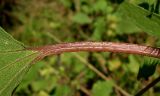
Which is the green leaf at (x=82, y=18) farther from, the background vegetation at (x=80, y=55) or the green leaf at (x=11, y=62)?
the green leaf at (x=11, y=62)

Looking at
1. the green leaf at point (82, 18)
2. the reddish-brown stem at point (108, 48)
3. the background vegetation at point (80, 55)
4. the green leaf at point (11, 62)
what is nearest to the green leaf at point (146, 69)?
the reddish-brown stem at point (108, 48)

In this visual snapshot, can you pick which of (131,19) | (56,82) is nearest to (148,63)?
(131,19)

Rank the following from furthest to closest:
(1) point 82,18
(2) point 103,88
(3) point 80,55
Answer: (1) point 82,18, (3) point 80,55, (2) point 103,88

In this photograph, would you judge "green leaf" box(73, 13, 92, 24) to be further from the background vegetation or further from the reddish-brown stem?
the reddish-brown stem

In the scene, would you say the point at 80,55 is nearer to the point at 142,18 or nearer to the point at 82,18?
the point at 82,18

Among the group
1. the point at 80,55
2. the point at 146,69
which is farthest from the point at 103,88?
the point at 146,69

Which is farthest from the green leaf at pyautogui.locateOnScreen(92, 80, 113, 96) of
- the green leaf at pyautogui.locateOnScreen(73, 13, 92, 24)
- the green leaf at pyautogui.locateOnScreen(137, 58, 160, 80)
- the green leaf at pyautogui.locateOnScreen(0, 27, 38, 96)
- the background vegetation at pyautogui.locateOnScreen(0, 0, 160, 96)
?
the green leaf at pyautogui.locateOnScreen(0, 27, 38, 96)

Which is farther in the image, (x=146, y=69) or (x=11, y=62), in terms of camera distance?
(x=146, y=69)
